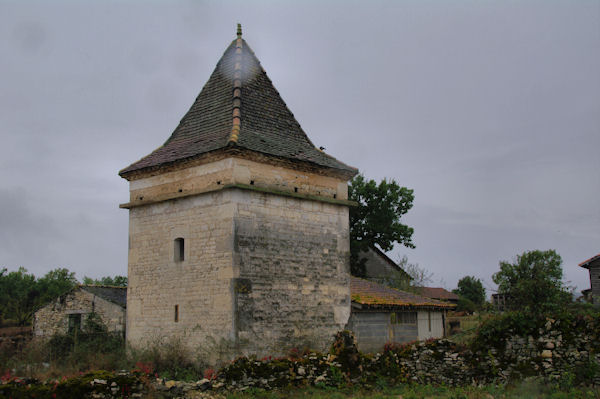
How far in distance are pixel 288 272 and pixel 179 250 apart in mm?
2821

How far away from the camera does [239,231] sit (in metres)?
12.8

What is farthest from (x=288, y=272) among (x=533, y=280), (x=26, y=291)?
(x=26, y=291)

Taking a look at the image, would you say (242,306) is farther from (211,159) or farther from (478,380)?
(478,380)

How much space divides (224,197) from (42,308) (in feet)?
41.1

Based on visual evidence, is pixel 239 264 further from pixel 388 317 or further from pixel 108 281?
pixel 108 281

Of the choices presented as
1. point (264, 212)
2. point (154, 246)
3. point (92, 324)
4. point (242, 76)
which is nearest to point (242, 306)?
point (264, 212)

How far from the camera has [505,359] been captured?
11.5 meters

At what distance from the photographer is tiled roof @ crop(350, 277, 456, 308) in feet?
55.2

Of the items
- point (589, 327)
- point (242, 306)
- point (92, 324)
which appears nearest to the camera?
point (589, 327)

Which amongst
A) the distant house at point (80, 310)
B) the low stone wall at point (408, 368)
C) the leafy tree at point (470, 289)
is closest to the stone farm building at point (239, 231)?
the low stone wall at point (408, 368)

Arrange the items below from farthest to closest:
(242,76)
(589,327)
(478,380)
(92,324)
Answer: (92,324), (242,76), (478,380), (589,327)

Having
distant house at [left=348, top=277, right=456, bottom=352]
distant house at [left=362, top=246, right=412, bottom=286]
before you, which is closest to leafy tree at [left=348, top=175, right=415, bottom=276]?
distant house at [left=362, top=246, right=412, bottom=286]

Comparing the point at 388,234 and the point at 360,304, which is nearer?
the point at 360,304

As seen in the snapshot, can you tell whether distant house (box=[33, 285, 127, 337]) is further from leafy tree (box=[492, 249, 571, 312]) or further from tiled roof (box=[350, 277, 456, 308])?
leafy tree (box=[492, 249, 571, 312])
